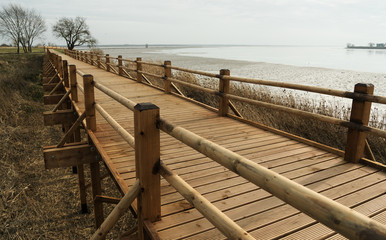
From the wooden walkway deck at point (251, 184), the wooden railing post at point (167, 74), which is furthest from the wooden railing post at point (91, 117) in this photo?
the wooden railing post at point (167, 74)

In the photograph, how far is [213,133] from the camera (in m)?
4.95

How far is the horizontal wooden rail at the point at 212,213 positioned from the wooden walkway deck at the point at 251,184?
0.50m

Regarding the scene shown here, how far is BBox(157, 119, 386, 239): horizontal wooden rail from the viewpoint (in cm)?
94

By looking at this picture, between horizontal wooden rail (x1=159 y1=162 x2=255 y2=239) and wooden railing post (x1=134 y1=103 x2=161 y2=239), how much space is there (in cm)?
17

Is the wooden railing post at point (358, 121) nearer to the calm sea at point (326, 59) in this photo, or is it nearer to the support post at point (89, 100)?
the support post at point (89, 100)

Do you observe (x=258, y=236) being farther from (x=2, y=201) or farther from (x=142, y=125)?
(x=2, y=201)

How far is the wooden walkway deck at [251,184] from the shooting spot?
2.38m

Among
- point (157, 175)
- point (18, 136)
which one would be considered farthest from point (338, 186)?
point (18, 136)

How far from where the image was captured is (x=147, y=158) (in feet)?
7.26

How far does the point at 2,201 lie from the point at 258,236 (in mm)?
6243

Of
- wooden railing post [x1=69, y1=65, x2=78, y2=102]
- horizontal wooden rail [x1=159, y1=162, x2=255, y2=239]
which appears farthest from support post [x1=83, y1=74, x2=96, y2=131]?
horizontal wooden rail [x1=159, y1=162, x2=255, y2=239]

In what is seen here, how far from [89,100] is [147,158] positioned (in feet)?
9.48

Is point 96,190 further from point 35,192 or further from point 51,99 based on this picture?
point 51,99

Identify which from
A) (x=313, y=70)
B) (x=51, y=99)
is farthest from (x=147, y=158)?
(x=313, y=70)
